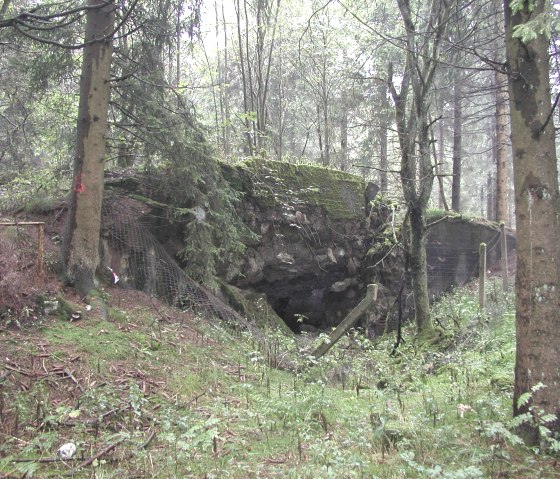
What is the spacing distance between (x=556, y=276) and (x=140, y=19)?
765 cm

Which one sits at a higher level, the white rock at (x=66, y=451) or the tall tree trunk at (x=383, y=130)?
the tall tree trunk at (x=383, y=130)

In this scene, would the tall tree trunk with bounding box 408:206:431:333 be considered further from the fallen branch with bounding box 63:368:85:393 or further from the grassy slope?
the fallen branch with bounding box 63:368:85:393

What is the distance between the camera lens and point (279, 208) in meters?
11.0

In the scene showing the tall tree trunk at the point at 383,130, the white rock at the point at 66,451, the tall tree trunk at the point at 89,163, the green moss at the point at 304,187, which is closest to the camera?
the white rock at the point at 66,451

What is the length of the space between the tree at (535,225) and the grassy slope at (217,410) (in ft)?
1.66

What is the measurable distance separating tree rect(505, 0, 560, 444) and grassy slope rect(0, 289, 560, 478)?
505 mm

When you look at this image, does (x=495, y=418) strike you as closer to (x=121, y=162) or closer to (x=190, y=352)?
(x=190, y=352)

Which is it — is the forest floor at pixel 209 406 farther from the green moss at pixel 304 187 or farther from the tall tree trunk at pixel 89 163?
the green moss at pixel 304 187

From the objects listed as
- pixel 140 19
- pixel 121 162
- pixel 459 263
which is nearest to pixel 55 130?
pixel 121 162

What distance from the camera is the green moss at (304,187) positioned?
1065cm

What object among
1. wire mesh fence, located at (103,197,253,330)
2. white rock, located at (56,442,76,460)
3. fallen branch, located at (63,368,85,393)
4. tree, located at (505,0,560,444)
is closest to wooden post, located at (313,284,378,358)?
wire mesh fence, located at (103,197,253,330)

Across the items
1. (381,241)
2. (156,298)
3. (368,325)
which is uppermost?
(381,241)

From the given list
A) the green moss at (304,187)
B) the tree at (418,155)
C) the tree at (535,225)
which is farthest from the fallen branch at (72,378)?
the tree at (418,155)

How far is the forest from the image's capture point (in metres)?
3.87
